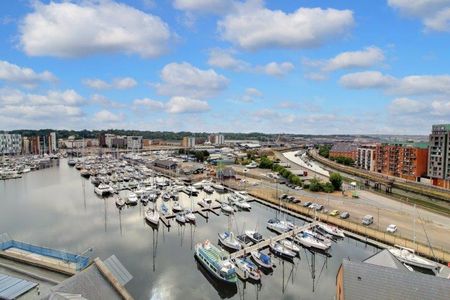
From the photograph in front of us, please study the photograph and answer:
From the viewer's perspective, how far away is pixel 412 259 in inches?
941

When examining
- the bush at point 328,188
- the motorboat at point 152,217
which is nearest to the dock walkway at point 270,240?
the motorboat at point 152,217

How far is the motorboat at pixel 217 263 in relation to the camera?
2180 cm

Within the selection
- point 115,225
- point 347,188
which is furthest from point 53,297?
point 347,188

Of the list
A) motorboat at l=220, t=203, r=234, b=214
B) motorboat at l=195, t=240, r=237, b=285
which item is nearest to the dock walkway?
motorboat at l=195, t=240, r=237, b=285

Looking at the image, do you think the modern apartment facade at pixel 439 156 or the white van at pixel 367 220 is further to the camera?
the modern apartment facade at pixel 439 156

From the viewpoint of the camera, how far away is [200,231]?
33.0m

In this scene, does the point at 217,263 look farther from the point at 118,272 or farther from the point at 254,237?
the point at 118,272

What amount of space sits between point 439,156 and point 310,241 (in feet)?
127

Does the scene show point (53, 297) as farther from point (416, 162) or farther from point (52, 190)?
point (416, 162)

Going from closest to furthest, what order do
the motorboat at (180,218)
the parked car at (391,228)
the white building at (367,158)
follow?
the parked car at (391,228) → the motorboat at (180,218) → the white building at (367,158)

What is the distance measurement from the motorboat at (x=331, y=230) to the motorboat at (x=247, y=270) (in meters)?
10.5

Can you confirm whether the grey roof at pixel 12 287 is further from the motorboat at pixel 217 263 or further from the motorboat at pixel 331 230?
the motorboat at pixel 331 230

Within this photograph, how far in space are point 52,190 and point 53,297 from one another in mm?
52318

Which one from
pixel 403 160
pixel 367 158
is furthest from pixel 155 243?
pixel 367 158
